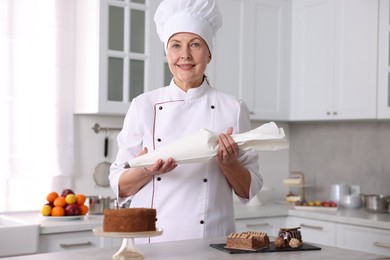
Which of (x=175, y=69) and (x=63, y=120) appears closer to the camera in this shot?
(x=175, y=69)

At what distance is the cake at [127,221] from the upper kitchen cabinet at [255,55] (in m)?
2.47

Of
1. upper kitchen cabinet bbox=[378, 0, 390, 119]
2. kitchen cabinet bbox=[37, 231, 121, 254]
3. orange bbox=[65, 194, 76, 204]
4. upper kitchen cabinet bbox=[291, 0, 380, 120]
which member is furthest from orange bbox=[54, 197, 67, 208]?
upper kitchen cabinet bbox=[378, 0, 390, 119]

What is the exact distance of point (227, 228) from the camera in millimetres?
2400

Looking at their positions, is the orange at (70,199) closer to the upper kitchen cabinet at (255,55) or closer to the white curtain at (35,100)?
the white curtain at (35,100)

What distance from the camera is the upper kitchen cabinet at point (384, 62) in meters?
3.97

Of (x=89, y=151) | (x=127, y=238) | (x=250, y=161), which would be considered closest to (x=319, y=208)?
(x=89, y=151)

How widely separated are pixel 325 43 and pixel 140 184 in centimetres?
246

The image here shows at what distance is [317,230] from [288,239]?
2002 mm

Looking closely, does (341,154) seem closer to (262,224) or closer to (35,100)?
(262,224)

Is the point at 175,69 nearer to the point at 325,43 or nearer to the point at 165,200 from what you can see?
the point at 165,200

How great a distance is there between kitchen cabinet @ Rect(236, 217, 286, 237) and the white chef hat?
6.04 ft

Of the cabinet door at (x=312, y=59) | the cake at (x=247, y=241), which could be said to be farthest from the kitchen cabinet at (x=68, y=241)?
the cabinet door at (x=312, y=59)

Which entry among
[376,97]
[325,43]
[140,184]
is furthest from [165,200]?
[325,43]

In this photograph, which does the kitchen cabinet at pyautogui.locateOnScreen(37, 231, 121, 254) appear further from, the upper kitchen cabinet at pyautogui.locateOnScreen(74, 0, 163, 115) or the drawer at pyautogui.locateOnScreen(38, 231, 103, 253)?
the upper kitchen cabinet at pyautogui.locateOnScreen(74, 0, 163, 115)
